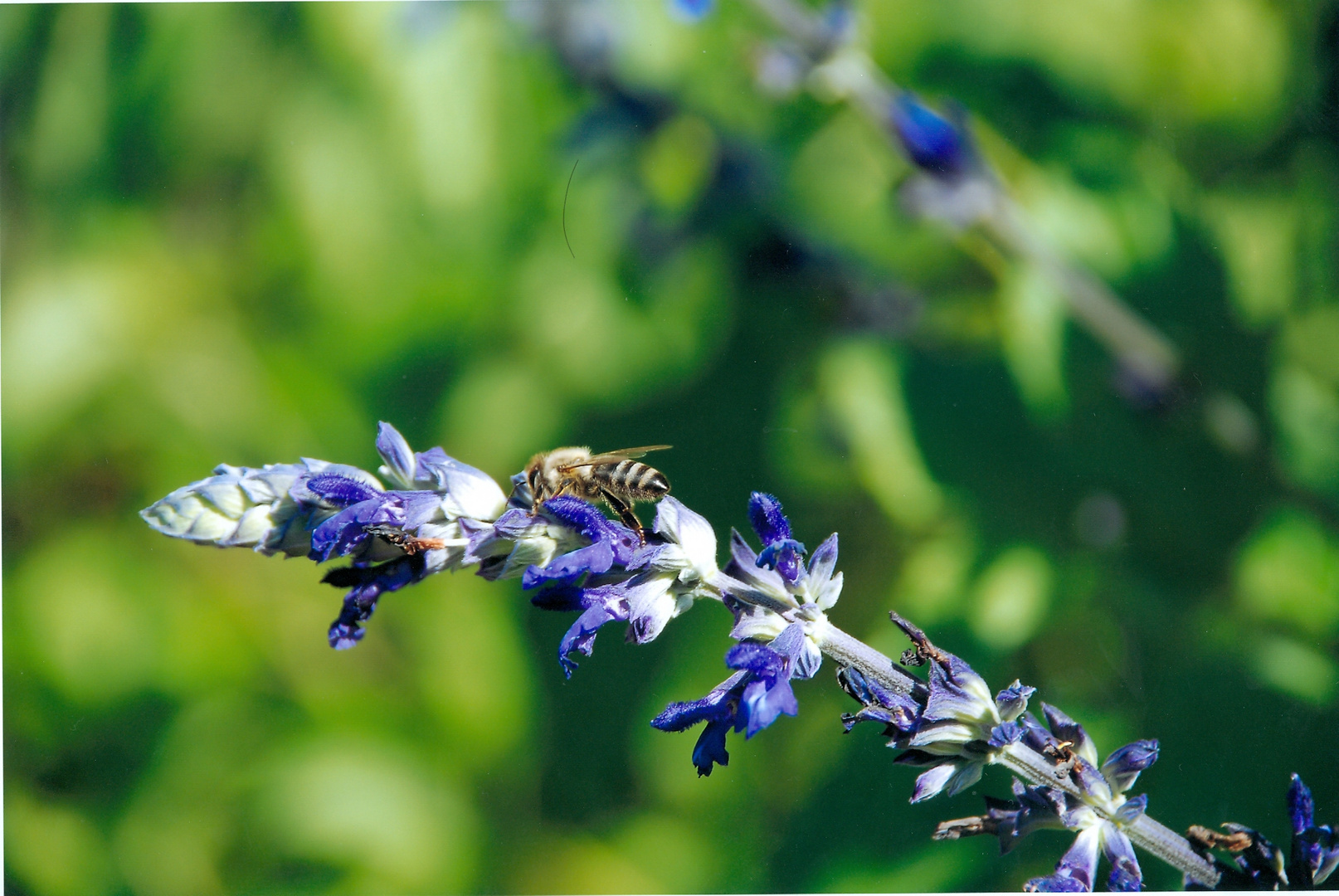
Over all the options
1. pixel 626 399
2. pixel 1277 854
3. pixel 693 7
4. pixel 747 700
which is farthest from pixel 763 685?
pixel 693 7

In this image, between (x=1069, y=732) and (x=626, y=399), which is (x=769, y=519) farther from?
(x=626, y=399)

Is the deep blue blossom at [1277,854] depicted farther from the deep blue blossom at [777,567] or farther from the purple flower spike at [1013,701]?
the deep blue blossom at [777,567]

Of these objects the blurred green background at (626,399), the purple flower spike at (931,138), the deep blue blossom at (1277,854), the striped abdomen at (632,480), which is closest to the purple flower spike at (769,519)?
the striped abdomen at (632,480)

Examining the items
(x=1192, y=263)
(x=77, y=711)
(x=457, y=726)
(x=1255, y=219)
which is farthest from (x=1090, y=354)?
(x=77, y=711)

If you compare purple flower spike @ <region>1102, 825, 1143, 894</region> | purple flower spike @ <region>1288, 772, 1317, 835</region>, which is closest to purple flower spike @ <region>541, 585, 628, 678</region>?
purple flower spike @ <region>1102, 825, 1143, 894</region>

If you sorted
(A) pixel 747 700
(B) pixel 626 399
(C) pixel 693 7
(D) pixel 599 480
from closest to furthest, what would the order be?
1. (A) pixel 747 700
2. (D) pixel 599 480
3. (C) pixel 693 7
4. (B) pixel 626 399

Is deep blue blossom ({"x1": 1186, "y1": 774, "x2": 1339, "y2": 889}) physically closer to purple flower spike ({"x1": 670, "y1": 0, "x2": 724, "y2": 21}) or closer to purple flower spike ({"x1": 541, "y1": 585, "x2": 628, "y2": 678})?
purple flower spike ({"x1": 541, "y1": 585, "x2": 628, "y2": 678})
